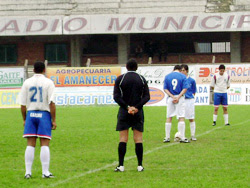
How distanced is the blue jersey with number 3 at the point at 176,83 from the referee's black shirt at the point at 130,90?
16.0 feet

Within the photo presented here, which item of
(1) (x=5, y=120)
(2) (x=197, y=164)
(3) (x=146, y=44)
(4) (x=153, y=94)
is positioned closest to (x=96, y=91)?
(4) (x=153, y=94)

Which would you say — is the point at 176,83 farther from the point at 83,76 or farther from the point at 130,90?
the point at 83,76

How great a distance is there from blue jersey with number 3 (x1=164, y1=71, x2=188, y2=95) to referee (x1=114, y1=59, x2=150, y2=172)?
4.82 metres

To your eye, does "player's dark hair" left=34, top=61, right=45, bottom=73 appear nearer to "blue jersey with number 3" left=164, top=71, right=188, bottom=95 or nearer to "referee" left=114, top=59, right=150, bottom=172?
"referee" left=114, top=59, right=150, bottom=172

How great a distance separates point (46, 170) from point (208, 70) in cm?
2653

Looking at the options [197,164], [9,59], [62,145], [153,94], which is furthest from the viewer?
[9,59]

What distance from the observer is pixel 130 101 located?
1093 cm

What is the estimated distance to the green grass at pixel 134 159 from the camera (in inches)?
392

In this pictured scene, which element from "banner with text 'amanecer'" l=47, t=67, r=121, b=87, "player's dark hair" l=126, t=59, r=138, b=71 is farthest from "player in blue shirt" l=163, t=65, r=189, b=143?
"banner with text 'amanecer'" l=47, t=67, r=121, b=87

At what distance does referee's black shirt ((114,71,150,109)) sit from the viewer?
35.7 ft

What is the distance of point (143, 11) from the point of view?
47.7m

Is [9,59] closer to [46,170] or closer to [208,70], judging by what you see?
[208,70]

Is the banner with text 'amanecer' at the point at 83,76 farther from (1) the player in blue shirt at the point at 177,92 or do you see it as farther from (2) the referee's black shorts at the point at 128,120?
(2) the referee's black shorts at the point at 128,120

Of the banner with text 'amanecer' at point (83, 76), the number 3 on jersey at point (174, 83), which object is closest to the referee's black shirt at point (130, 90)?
the number 3 on jersey at point (174, 83)
